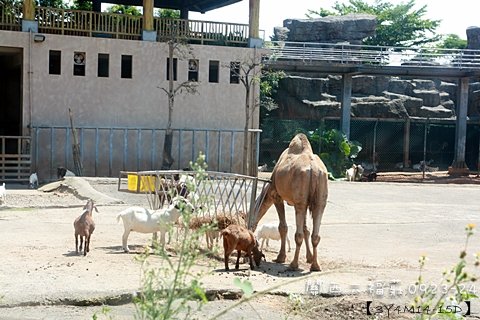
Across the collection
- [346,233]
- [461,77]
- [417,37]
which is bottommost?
[346,233]

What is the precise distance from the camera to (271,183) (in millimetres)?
12547

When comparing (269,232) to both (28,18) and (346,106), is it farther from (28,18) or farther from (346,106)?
(346,106)

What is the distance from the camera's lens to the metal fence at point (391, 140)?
37.8 m

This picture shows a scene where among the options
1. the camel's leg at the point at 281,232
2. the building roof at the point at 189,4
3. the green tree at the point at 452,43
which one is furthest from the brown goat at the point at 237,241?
the green tree at the point at 452,43


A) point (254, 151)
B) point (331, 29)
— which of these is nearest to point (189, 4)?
point (254, 151)

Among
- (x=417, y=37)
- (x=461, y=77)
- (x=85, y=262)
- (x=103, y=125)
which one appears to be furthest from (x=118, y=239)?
(x=417, y=37)

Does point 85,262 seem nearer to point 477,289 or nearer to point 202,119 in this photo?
point 477,289

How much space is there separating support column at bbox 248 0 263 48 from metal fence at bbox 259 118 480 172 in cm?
775

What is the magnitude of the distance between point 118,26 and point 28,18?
339cm

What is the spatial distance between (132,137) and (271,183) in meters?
17.0

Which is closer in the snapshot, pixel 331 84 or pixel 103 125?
pixel 103 125

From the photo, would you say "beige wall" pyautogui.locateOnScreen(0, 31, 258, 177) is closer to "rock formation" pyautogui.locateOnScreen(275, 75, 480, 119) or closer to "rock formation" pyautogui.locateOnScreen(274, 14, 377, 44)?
"rock formation" pyautogui.locateOnScreen(275, 75, 480, 119)

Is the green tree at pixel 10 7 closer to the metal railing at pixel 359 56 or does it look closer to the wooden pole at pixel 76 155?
the wooden pole at pixel 76 155

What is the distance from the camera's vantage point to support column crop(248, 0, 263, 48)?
3055 centimetres
